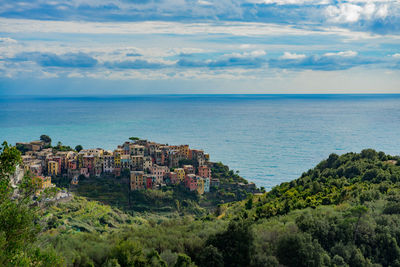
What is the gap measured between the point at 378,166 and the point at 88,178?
27.2 metres

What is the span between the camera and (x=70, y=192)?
36.4m

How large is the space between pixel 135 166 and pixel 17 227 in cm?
3490

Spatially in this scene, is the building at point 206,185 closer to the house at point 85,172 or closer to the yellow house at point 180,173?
the yellow house at point 180,173

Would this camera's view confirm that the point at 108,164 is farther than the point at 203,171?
No

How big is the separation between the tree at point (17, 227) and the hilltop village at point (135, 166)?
31131 mm

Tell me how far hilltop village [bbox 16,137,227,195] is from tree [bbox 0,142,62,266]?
102 ft

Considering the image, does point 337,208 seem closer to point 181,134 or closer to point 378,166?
point 378,166

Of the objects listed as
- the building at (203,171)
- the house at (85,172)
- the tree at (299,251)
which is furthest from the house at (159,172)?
the tree at (299,251)

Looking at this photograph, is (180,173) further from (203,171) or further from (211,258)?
(211,258)

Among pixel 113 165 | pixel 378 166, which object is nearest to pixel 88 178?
pixel 113 165

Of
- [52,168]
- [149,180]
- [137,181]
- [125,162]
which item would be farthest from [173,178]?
[52,168]

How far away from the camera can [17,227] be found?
24.9 ft

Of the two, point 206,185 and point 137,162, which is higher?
point 137,162

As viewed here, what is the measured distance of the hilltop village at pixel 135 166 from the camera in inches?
1555
